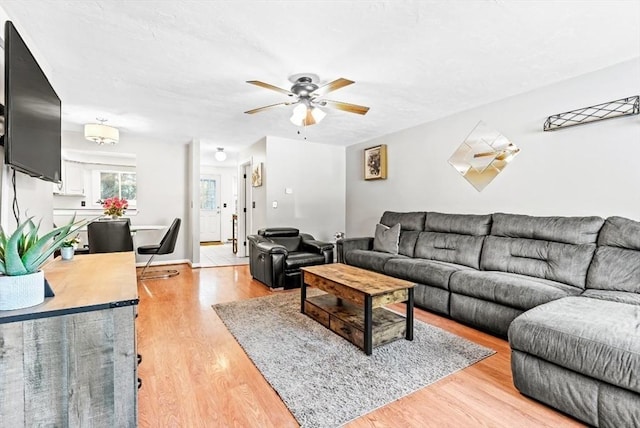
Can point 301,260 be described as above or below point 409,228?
below

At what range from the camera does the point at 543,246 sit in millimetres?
2867

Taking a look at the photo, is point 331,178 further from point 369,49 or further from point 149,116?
point 369,49

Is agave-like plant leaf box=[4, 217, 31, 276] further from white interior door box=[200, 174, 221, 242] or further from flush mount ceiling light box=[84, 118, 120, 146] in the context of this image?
white interior door box=[200, 174, 221, 242]

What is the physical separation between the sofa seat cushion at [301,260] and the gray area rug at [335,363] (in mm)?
1061

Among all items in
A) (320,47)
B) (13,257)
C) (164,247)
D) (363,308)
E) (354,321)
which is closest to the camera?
(13,257)

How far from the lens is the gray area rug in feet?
5.70

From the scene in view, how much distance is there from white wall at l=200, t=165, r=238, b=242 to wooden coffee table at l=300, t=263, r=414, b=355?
275 inches

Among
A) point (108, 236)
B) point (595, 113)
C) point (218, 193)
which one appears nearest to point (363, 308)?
Answer: point (595, 113)

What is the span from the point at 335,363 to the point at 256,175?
420 cm

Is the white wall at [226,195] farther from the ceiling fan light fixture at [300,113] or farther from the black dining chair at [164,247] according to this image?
the ceiling fan light fixture at [300,113]

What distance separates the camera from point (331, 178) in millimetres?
6016

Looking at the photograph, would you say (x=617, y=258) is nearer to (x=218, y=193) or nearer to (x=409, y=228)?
(x=409, y=228)

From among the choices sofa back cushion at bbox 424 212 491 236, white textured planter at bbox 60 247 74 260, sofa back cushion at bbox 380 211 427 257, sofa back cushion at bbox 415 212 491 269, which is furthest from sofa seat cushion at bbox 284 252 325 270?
white textured planter at bbox 60 247 74 260

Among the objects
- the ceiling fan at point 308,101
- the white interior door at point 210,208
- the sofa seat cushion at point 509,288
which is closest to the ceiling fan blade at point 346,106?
the ceiling fan at point 308,101
